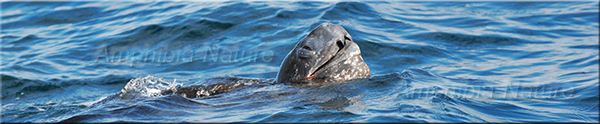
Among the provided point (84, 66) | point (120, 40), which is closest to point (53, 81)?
point (84, 66)

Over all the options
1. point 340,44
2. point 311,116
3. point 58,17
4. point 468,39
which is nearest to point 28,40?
point 58,17

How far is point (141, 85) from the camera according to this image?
17.8 ft

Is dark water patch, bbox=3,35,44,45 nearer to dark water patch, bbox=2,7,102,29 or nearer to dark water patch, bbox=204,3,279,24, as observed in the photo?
dark water patch, bbox=2,7,102,29

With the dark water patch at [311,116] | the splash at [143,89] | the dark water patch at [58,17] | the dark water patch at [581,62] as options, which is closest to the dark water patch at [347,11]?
the dark water patch at [581,62]

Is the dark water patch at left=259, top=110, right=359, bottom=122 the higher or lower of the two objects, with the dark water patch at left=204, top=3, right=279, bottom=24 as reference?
lower

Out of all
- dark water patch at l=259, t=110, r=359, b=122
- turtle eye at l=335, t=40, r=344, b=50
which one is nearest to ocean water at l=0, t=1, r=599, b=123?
dark water patch at l=259, t=110, r=359, b=122

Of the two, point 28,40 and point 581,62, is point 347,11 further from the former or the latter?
point 28,40

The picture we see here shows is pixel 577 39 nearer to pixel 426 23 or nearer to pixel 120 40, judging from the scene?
pixel 426 23

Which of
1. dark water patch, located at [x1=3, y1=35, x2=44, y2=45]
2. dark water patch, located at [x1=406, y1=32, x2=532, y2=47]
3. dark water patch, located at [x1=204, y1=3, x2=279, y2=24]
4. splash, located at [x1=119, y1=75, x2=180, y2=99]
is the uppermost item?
dark water patch, located at [x1=204, y1=3, x2=279, y2=24]

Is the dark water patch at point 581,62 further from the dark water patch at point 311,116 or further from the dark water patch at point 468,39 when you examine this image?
the dark water patch at point 311,116

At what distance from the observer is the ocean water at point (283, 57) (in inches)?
147

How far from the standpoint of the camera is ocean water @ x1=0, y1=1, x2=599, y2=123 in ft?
12.2

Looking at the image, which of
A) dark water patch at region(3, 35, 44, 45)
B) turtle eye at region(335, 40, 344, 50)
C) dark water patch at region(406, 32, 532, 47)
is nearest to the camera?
turtle eye at region(335, 40, 344, 50)

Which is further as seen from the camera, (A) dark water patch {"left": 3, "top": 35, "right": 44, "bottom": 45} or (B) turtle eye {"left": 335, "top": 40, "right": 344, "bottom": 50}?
(A) dark water patch {"left": 3, "top": 35, "right": 44, "bottom": 45}
